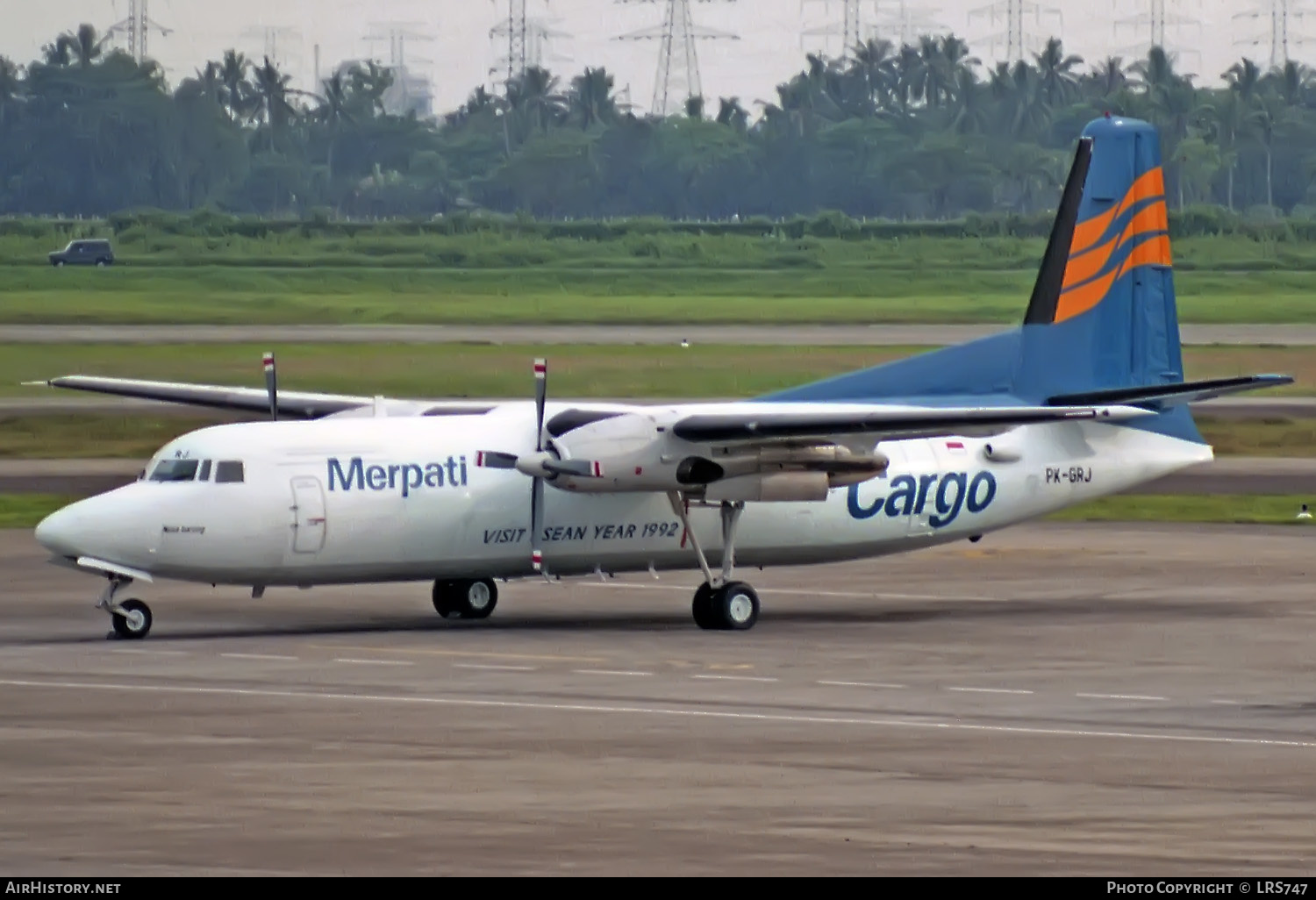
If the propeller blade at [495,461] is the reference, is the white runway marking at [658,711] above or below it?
below

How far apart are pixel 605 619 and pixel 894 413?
4.50 meters

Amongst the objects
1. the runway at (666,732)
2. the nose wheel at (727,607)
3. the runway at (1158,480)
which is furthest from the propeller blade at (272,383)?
the runway at (1158,480)

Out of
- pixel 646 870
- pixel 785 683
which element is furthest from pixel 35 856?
pixel 785 683

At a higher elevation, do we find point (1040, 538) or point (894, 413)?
point (894, 413)

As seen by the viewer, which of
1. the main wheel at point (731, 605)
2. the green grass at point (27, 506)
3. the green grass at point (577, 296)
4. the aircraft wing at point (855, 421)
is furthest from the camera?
the green grass at point (577, 296)

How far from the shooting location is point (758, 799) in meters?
16.6

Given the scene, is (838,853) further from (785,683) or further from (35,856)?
(785,683)

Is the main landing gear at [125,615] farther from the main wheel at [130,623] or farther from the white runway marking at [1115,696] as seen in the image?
the white runway marking at [1115,696]

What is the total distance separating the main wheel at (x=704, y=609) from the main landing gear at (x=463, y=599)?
2445mm

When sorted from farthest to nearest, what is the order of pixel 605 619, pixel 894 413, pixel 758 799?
pixel 605 619 → pixel 894 413 → pixel 758 799

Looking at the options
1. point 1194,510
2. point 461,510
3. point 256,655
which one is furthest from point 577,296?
point 256,655

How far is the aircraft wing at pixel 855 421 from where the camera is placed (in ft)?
85.0

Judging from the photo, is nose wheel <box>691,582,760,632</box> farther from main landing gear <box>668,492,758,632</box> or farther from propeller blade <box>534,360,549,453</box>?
propeller blade <box>534,360,549,453</box>

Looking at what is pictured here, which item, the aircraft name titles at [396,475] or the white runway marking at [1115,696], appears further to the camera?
the aircraft name titles at [396,475]
